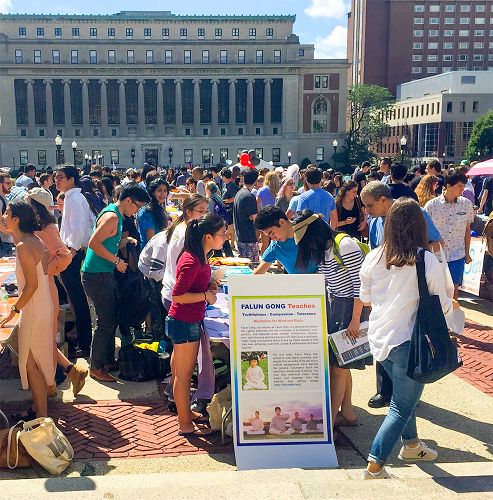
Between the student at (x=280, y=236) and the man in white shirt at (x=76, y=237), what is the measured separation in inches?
121

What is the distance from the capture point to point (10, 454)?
15.4ft

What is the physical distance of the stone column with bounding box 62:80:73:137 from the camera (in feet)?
293

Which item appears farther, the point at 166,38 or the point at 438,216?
the point at 166,38

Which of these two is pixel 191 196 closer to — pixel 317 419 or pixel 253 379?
pixel 253 379

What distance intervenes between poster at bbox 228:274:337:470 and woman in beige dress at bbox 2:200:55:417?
72.3 inches

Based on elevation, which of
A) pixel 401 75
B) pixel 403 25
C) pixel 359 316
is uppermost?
pixel 403 25

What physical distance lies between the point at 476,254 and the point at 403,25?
107 m

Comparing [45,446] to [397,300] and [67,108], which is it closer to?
[397,300]

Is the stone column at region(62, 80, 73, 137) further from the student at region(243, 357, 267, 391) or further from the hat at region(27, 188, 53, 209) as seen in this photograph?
the student at region(243, 357, 267, 391)

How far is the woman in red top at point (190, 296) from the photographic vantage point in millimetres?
5031

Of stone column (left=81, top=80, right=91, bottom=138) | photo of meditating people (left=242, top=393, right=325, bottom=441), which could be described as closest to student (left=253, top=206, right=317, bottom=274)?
photo of meditating people (left=242, top=393, right=325, bottom=441)

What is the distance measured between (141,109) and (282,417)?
90.8 meters

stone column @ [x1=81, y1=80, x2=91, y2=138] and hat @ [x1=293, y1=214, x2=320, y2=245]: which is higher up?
stone column @ [x1=81, y1=80, x2=91, y2=138]

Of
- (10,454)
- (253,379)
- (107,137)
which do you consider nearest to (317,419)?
(253,379)
